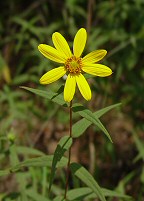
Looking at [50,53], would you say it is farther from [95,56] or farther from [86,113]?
[86,113]

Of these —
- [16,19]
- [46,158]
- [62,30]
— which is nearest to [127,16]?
[62,30]

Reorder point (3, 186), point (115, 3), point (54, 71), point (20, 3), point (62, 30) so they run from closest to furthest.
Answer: point (54, 71) < point (3, 186) < point (115, 3) < point (62, 30) < point (20, 3)

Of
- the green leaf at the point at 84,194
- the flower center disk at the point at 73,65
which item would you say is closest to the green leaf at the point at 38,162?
the green leaf at the point at 84,194

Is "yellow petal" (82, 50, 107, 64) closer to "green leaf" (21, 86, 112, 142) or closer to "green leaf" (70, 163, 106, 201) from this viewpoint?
"green leaf" (21, 86, 112, 142)

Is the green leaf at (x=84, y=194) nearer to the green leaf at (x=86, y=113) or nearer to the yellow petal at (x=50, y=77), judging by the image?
the green leaf at (x=86, y=113)

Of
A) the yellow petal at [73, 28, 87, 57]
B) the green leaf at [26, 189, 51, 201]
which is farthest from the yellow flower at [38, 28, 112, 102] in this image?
the green leaf at [26, 189, 51, 201]

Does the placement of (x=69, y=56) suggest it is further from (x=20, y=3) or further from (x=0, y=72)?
(x=20, y=3)
